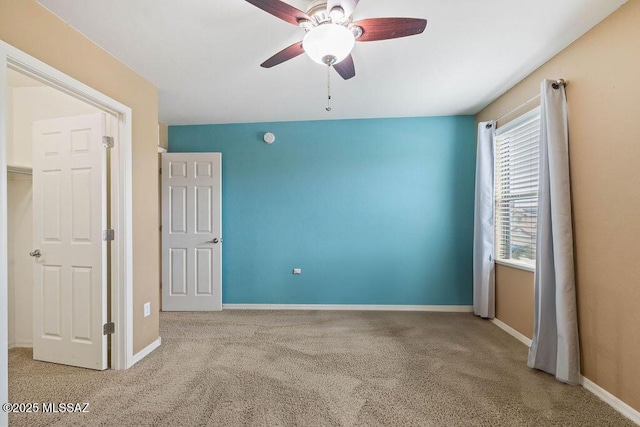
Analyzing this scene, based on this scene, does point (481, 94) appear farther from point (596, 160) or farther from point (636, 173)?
point (636, 173)

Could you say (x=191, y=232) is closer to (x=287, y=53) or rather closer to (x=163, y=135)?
(x=163, y=135)

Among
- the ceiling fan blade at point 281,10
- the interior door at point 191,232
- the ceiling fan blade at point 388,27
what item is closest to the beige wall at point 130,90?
the interior door at point 191,232

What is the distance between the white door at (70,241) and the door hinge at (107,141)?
0.03m

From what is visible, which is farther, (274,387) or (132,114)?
(132,114)

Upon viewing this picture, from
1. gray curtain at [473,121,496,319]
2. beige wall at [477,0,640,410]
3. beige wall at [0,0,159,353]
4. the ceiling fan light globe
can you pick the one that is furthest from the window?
beige wall at [0,0,159,353]

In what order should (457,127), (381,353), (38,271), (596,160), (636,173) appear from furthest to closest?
(457,127) → (381,353) → (38,271) → (596,160) → (636,173)

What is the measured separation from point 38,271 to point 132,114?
60.0 inches

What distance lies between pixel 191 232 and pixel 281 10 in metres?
2.96

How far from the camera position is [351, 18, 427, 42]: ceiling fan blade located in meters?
1.37

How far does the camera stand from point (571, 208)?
2.02m

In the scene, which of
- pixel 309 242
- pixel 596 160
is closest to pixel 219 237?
pixel 309 242

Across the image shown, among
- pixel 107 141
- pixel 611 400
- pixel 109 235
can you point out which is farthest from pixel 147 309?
pixel 611 400

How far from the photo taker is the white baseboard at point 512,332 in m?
2.55

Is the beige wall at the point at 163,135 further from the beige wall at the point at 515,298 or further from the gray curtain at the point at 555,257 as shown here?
the beige wall at the point at 515,298
